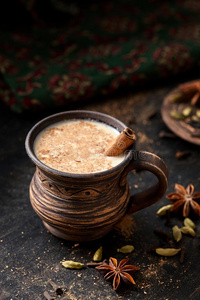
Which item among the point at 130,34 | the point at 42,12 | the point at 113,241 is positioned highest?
the point at 42,12

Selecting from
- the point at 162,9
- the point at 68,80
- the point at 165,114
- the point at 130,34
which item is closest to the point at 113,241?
the point at 165,114

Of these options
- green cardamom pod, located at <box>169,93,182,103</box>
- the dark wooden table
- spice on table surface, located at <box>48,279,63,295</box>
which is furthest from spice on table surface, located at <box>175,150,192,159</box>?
spice on table surface, located at <box>48,279,63,295</box>

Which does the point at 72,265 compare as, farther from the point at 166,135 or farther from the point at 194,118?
the point at 194,118

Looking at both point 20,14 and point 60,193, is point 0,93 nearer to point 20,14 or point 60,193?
point 20,14

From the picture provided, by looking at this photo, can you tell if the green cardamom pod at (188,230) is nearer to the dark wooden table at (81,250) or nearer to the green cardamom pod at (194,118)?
the dark wooden table at (81,250)

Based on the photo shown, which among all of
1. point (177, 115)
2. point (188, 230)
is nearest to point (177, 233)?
point (188, 230)

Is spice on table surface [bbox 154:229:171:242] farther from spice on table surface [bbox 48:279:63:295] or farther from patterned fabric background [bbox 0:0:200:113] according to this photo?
patterned fabric background [bbox 0:0:200:113]
